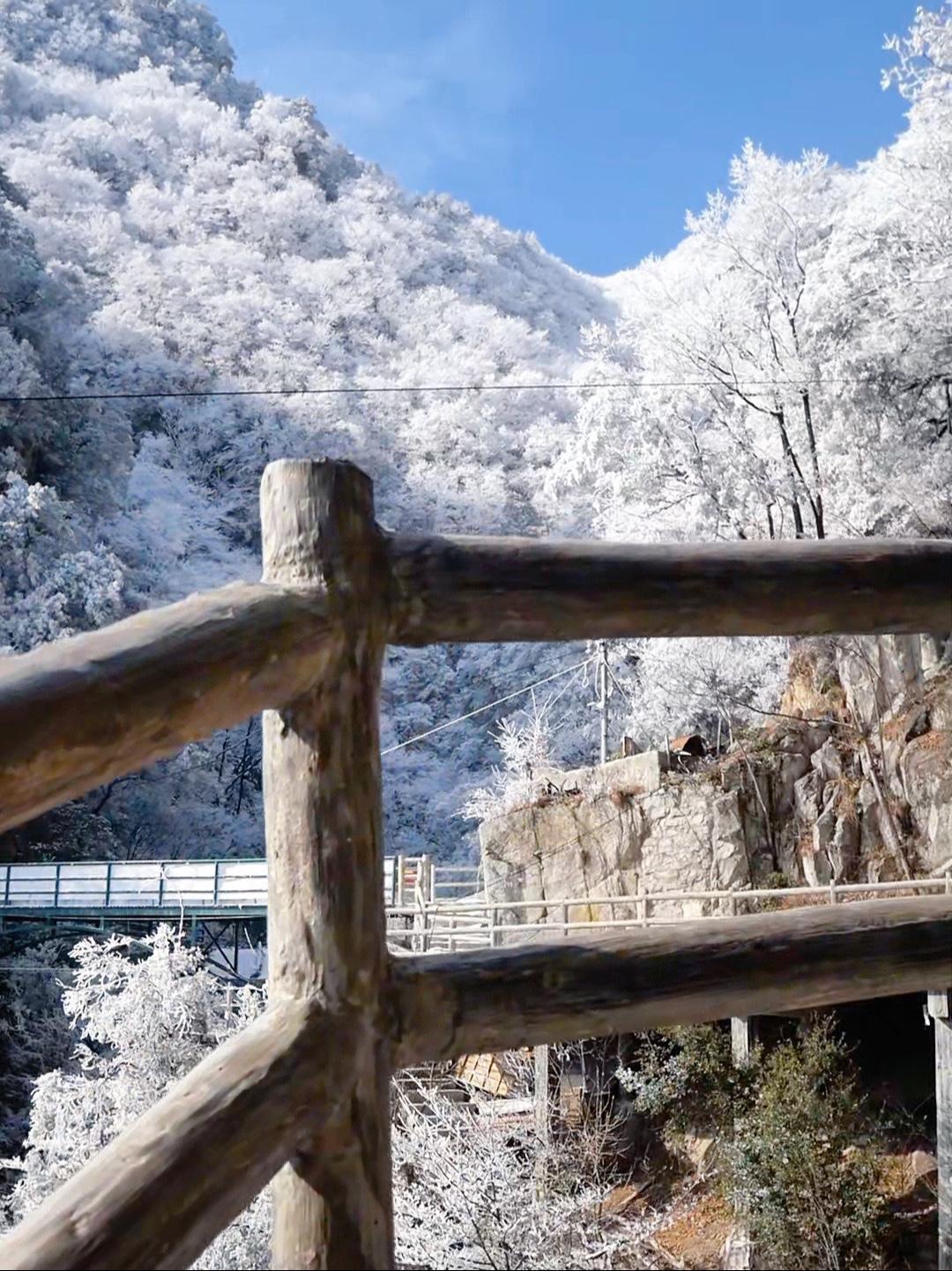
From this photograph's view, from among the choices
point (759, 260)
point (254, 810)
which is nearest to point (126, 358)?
point (254, 810)

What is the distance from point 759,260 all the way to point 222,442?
89.6 ft

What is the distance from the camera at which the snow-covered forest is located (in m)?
11.6

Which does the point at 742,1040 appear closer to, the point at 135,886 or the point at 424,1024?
the point at 424,1024

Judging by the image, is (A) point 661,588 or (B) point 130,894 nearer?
(A) point 661,588

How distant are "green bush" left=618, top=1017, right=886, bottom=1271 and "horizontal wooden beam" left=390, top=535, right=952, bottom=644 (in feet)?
8.61

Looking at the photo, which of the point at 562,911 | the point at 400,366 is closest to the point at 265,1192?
the point at 562,911

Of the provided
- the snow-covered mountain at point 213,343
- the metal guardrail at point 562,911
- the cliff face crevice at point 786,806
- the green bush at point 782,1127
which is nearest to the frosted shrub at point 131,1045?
the metal guardrail at point 562,911

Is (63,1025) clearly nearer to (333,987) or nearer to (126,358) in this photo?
(333,987)

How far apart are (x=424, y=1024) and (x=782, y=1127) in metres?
5.67

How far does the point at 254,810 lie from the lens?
26547 millimetres

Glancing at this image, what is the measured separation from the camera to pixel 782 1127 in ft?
20.0

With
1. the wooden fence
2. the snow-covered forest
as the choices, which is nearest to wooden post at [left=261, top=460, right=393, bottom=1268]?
the wooden fence

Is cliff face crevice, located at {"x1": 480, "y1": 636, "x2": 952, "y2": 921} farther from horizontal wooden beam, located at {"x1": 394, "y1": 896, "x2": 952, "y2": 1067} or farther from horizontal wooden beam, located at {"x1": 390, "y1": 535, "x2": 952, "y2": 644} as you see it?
horizontal wooden beam, located at {"x1": 390, "y1": 535, "x2": 952, "y2": 644}

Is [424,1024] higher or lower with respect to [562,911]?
higher
